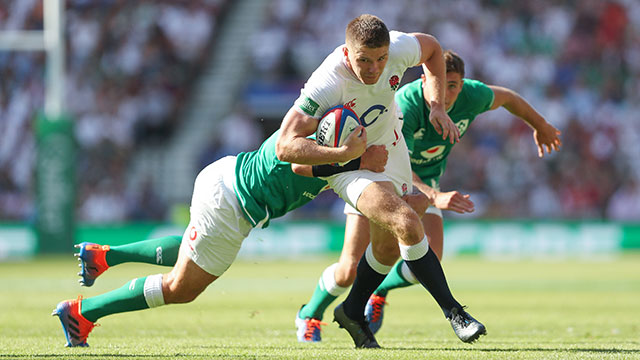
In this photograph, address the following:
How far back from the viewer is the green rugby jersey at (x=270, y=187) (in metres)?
6.50

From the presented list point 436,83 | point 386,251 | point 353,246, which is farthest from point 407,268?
point 436,83

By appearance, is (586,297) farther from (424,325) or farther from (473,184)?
(473,184)

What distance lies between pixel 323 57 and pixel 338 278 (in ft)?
55.6

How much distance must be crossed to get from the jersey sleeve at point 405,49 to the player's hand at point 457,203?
3.29 ft

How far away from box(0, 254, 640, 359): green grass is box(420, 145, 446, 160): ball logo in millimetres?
1486

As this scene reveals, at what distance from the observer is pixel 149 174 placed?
23.1 m

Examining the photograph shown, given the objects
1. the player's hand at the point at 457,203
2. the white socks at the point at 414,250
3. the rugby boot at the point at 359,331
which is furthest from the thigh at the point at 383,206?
the rugby boot at the point at 359,331

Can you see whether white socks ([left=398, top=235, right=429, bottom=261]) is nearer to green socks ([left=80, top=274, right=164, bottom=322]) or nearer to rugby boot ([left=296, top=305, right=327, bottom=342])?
rugby boot ([left=296, top=305, right=327, bottom=342])

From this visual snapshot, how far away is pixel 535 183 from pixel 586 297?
1009cm

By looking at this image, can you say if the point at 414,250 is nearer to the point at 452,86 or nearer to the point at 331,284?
the point at 331,284

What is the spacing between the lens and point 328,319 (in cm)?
1034

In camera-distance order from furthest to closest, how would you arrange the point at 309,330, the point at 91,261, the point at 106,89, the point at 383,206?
the point at 106,89
the point at 309,330
the point at 91,261
the point at 383,206

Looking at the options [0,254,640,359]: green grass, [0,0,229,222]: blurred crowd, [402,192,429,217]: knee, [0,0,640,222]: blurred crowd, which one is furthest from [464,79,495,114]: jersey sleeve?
[0,0,229,222]: blurred crowd

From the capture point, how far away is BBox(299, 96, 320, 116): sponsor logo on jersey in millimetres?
6152
